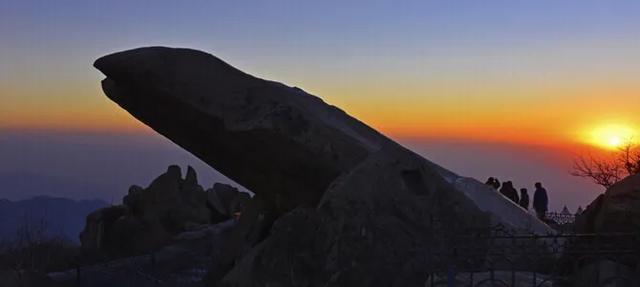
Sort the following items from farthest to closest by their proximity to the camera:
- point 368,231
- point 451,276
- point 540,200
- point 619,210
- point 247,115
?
point 540,200, point 247,115, point 368,231, point 619,210, point 451,276

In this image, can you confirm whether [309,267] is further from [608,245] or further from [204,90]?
[204,90]

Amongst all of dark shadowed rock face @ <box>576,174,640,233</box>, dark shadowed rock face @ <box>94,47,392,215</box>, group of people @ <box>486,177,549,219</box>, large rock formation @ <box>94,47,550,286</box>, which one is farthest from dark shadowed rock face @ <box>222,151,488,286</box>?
group of people @ <box>486,177,549,219</box>

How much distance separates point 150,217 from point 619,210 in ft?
69.1

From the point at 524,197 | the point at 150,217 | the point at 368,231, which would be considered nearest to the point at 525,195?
the point at 524,197

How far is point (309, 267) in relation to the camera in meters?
12.6

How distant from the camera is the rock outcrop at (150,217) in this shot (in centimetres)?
2888

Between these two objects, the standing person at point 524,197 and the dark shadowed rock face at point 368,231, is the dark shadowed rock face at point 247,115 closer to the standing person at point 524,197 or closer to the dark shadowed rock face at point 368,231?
the dark shadowed rock face at point 368,231

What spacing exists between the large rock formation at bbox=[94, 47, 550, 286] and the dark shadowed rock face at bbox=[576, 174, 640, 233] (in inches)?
82.3

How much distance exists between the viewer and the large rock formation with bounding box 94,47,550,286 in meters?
12.0

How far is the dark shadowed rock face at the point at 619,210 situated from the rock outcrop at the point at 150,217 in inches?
722

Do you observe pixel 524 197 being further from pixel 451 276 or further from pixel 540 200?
pixel 451 276

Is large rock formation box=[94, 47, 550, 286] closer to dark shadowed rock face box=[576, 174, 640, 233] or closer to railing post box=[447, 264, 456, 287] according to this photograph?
railing post box=[447, 264, 456, 287]

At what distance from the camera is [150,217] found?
98.0 ft

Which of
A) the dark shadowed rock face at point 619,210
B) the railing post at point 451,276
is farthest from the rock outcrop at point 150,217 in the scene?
the railing post at point 451,276
